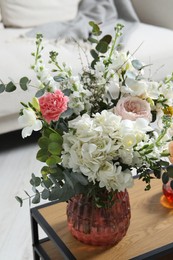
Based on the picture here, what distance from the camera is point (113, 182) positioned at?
1.19 metres

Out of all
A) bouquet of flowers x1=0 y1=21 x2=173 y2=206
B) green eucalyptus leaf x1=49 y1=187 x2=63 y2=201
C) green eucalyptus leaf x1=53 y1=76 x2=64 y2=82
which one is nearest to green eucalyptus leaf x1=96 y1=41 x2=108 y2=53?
bouquet of flowers x1=0 y1=21 x2=173 y2=206

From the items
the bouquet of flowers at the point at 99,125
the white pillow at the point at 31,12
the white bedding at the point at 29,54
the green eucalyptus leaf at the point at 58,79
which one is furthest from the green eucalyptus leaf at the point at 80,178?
the white pillow at the point at 31,12

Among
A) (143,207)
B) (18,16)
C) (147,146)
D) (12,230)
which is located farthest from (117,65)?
(18,16)

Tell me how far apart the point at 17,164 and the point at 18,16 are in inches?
36.7

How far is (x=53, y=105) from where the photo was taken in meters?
1.13

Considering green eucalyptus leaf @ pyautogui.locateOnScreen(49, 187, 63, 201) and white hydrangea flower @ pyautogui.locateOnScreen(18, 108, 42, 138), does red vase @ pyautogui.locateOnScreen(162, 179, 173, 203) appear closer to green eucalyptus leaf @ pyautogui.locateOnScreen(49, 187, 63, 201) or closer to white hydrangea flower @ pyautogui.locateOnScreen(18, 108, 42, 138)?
green eucalyptus leaf @ pyautogui.locateOnScreen(49, 187, 63, 201)

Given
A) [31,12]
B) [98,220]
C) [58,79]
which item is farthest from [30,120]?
[31,12]

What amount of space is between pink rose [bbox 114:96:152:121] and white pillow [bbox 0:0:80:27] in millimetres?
1803

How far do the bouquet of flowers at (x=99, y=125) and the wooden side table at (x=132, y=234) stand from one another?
190mm

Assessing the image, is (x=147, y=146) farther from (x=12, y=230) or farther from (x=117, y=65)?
(x=12, y=230)

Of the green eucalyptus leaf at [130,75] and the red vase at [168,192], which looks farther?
the red vase at [168,192]

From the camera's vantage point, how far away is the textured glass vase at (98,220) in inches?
51.1

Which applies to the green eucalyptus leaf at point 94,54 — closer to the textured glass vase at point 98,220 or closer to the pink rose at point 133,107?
the pink rose at point 133,107

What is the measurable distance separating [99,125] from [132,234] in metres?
0.41
